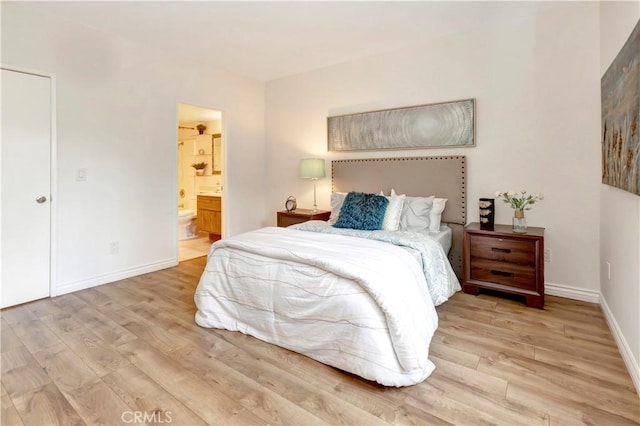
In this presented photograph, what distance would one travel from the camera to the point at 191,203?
23.5ft

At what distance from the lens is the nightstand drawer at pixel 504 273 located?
274 centimetres

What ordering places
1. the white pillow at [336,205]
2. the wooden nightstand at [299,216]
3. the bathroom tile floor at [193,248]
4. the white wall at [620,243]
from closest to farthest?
the white wall at [620,243] < the white pillow at [336,205] < the wooden nightstand at [299,216] < the bathroom tile floor at [193,248]

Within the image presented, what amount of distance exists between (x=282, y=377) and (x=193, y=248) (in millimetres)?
3788

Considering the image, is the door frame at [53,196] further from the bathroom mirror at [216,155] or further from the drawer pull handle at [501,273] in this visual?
the drawer pull handle at [501,273]

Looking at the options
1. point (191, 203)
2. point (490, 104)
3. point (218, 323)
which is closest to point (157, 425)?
point (218, 323)

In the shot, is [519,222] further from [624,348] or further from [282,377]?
[282,377]

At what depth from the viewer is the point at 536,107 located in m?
3.03

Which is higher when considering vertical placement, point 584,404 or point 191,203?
point 191,203

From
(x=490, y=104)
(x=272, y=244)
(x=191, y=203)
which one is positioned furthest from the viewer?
(x=191, y=203)

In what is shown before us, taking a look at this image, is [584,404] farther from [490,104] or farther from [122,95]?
[122,95]

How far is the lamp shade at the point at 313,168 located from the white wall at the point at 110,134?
145 cm

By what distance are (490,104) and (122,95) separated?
12.4 ft

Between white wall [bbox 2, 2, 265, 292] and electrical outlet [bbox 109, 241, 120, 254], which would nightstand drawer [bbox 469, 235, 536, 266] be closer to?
white wall [bbox 2, 2, 265, 292]

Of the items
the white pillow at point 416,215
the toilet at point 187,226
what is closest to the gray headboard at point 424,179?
the white pillow at point 416,215
